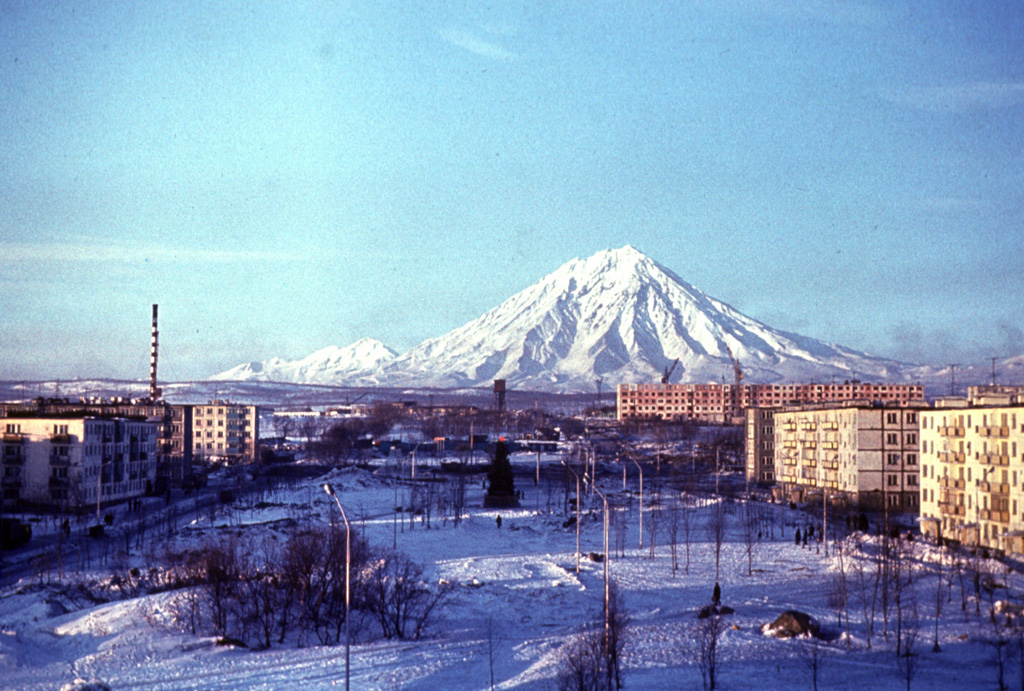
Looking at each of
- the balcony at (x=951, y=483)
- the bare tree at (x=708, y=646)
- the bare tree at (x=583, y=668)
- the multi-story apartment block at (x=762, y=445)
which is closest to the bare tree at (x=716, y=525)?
the balcony at (x=951, y=483)

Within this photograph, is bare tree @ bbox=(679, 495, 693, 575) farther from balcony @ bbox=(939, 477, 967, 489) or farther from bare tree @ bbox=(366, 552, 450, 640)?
bare tree @ bbox=(366, 552, 450, 640)

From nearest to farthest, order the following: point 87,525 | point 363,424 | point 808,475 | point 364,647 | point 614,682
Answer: point 614,682
point 364,647
point 87,525
point 808,475
point 363,424

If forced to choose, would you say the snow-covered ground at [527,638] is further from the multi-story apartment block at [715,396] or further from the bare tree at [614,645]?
the multi-story apartment block at [715,396]

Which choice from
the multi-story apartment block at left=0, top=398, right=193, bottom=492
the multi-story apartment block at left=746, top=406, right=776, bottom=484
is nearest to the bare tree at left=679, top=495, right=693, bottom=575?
the multi-story apartment block at left=746, top=406, right=776, bottom=484

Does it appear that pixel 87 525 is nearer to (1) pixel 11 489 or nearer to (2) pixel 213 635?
(1) pixel 11 489

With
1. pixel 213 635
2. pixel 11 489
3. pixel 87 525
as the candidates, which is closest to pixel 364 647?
pixel 213 635

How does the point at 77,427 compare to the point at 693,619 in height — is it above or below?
above

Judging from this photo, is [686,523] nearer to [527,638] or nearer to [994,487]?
[994,487]
